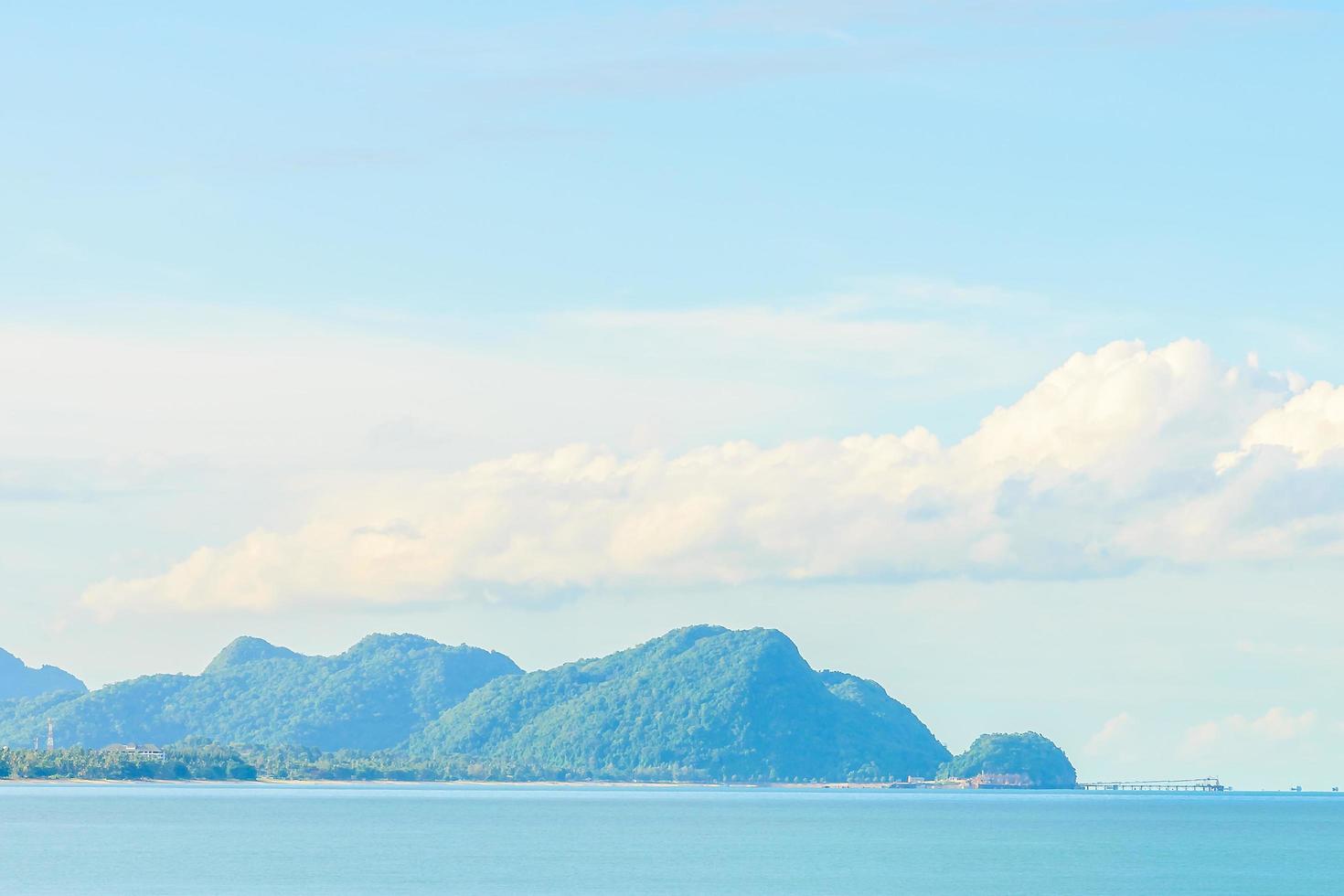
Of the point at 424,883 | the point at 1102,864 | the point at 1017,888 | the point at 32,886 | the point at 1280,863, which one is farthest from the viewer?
the point at 1280,863

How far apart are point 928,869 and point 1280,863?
46419 mm

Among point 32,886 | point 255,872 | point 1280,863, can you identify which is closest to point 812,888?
point 255,872

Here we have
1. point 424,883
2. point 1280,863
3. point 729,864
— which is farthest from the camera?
point 1280,863

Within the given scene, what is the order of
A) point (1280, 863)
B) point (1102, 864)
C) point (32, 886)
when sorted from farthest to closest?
point (1280, 863)
point (1102, 864)
point (32, 886)

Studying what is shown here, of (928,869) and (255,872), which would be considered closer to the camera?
(255,872)

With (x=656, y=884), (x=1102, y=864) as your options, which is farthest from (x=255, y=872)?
(x=1102, y=864)

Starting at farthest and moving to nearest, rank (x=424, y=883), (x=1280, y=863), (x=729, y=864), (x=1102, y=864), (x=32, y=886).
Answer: (x=1280, y=863), (x=1102, y=864), (x=729, y=864), (x=424, y=883), (x=32, y=886)

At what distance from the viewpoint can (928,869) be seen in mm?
172125

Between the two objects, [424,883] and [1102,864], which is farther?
[1102,864]

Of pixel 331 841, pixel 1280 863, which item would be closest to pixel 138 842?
pixel 331 841

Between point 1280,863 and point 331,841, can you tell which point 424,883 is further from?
point 1280,863

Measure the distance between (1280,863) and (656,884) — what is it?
268 ft

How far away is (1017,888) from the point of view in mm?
151875

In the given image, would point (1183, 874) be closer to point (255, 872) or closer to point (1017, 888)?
point (1017, 888)
